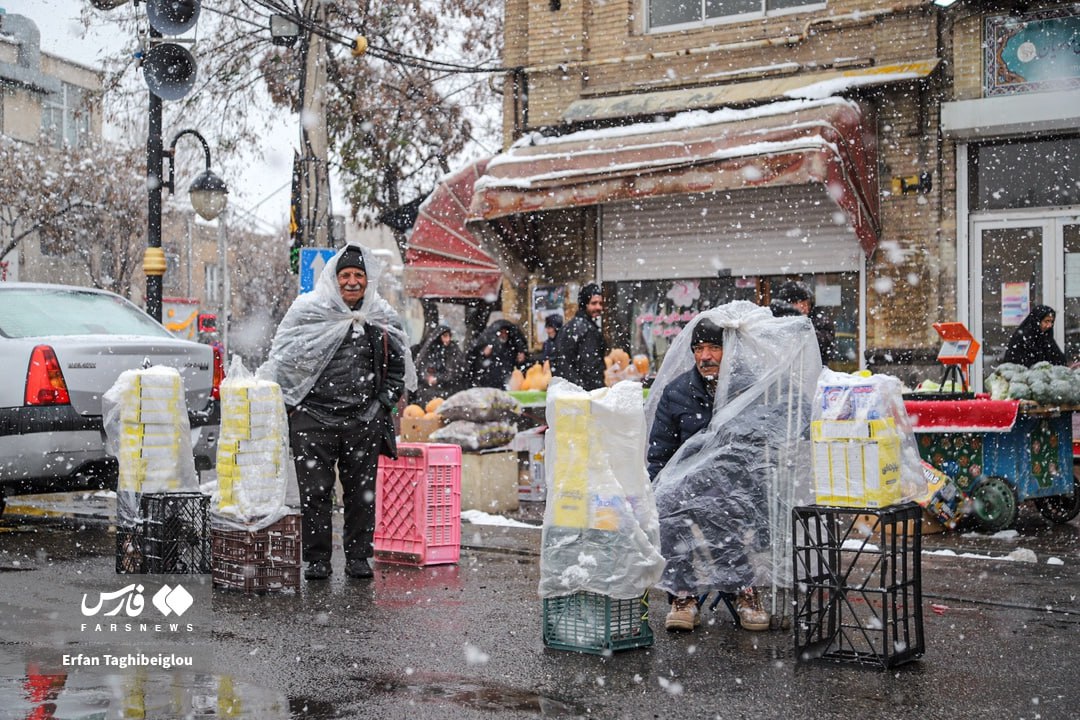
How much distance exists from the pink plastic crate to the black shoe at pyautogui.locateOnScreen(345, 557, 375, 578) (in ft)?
2.04

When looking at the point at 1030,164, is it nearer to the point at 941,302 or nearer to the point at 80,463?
the point at 941,302

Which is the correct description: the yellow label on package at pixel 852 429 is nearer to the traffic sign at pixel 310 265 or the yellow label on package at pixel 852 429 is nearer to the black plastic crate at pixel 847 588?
the black plastic crate at pixel 847 588

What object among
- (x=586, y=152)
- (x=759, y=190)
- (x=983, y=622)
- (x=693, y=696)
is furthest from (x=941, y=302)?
(x=693, y=696)

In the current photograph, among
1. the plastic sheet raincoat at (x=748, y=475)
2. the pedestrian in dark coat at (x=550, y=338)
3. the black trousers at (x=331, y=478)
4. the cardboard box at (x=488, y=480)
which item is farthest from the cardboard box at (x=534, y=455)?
the plastic sheet raincoat at (x=748, y=475)

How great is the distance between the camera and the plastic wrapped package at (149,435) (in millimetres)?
8031

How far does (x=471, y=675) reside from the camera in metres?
5.52

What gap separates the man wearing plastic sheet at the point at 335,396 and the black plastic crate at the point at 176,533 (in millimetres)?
610

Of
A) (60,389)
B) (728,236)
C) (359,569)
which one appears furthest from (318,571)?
(728,236)

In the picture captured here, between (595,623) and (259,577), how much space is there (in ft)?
8.14

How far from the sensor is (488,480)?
38.8 ft

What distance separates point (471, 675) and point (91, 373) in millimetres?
5129

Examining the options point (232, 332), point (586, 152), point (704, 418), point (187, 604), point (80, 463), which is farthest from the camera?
point (232, 332)

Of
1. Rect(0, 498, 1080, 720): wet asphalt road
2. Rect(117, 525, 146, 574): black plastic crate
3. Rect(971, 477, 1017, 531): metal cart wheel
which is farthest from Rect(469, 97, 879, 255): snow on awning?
Rect(117, 525, 146, 574): black plastic crate

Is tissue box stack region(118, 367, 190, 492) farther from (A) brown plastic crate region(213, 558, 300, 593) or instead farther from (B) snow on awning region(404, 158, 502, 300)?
(B) snow on awning region(404, 158, 502, 300)
